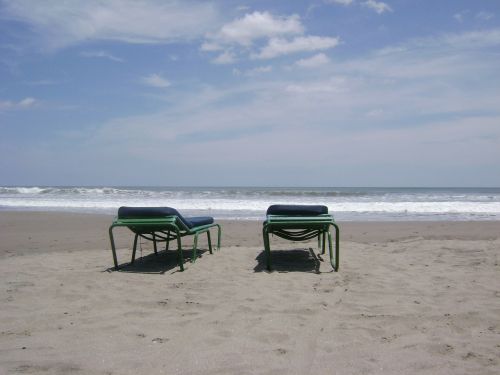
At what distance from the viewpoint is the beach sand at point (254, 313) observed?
2.96m

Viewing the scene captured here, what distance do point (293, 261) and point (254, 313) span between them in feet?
8.66

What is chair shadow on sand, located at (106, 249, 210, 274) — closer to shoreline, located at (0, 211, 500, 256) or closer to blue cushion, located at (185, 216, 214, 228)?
blue cushion, located at (185, 216, 214, 228)

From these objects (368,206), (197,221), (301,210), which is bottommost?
(368,206)

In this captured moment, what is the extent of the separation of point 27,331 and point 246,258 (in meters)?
3.60

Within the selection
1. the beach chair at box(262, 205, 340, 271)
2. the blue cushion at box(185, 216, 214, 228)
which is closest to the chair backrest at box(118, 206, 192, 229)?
the blue cushion at box(185, 216, 214, 228)

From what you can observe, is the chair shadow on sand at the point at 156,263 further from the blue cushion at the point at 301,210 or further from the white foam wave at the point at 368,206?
the white foam wave at the point at 368,206

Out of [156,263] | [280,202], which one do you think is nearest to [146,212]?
[156,263]

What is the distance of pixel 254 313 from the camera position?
3967mm

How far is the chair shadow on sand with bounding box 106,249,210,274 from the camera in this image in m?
6.03

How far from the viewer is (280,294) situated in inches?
182

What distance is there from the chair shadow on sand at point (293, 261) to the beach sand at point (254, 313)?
0.09 feet

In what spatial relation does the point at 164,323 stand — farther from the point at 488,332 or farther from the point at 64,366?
the point at 488,332

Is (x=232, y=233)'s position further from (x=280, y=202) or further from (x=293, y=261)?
(x=280, y=202)

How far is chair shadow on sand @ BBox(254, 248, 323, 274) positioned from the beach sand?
3 cm
